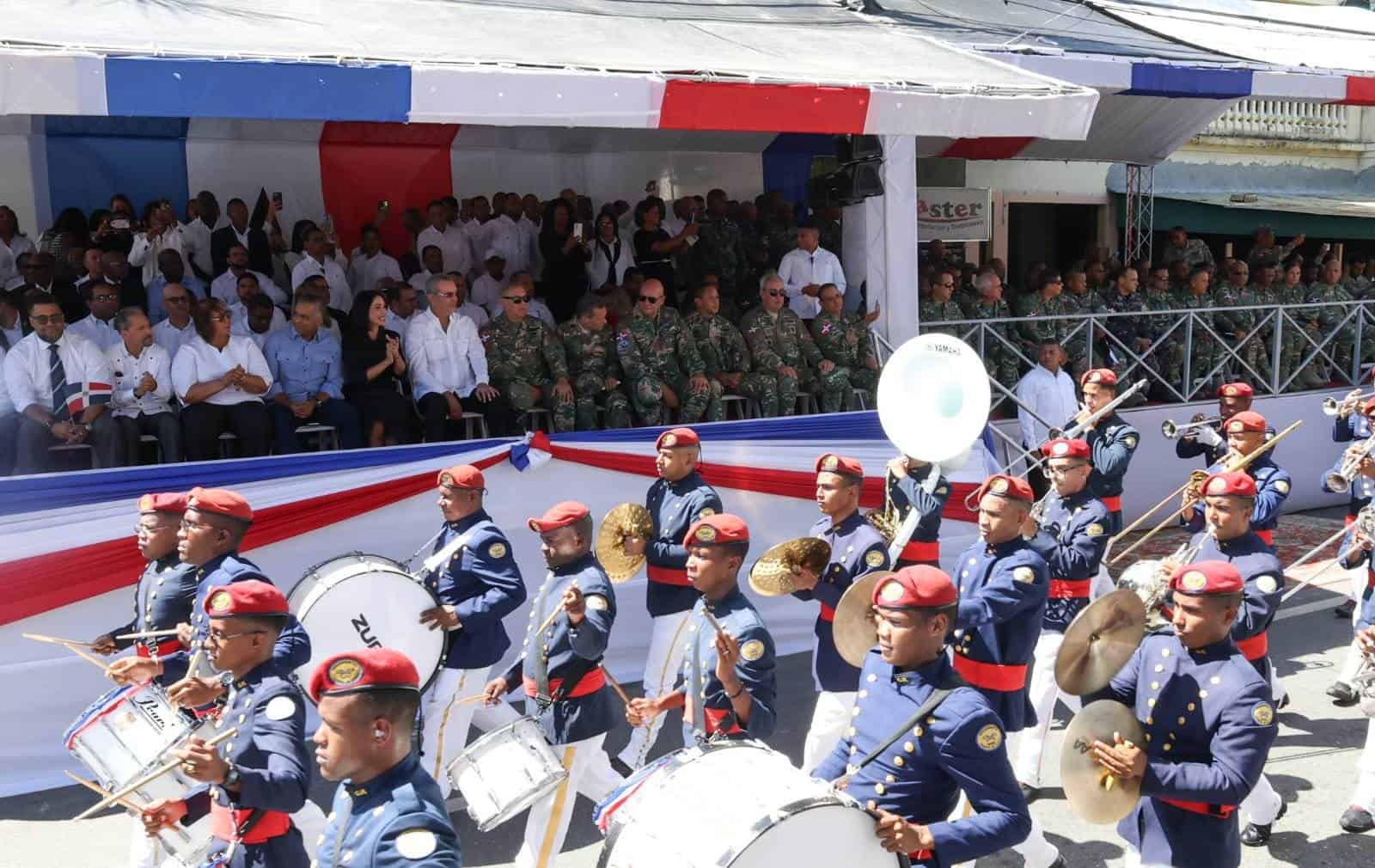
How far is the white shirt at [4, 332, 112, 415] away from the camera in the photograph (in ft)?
24.2

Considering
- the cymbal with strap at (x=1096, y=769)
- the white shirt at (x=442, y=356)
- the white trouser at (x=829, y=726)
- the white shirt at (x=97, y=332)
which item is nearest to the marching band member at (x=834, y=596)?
the white trouser at (x=829, y=726)

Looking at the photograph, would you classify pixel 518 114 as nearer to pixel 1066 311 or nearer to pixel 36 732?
pixel 36 732

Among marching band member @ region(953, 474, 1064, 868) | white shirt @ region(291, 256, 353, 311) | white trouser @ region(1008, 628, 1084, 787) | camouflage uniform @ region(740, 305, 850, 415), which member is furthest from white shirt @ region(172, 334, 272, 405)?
white trouser @ region(1008, 628, 1084, 787)

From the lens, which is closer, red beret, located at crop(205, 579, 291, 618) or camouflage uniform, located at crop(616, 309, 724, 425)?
red beret, located at crop(205, 579, 291, 618)

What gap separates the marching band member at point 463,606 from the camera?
6051 millimetres

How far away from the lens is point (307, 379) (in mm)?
8258

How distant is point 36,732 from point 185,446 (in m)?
1.70

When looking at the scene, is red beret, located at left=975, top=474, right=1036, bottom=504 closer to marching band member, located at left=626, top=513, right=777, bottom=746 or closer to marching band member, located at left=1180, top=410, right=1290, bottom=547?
marching band member, located at left=626, top=513, right=777, bottom=746

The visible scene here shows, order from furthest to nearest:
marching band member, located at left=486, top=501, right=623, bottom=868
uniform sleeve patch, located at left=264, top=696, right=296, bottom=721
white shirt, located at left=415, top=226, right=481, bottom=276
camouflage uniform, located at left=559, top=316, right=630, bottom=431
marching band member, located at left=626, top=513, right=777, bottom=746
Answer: white shirt, located at left=415, top=226, right=481, bottom=276 → camouflage uniform, located at left=559, top=316, right=630, bottom=431 → marching band member, located at left=486, top=501, right=623, bottom=868 → marching band member, located at left=626, top=513, right=777, bottom=746 → uniform sleeve patch, located at left=264, top=696, right=296, bottom=721

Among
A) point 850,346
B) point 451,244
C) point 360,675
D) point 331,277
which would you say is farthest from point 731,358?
point 360,675

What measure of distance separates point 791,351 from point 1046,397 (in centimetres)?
224

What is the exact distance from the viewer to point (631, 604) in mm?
8445

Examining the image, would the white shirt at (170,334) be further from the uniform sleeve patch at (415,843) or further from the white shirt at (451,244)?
the uniform sleeve patch at (415,843)

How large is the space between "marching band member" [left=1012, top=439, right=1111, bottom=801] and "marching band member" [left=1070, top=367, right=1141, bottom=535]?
1117mm
